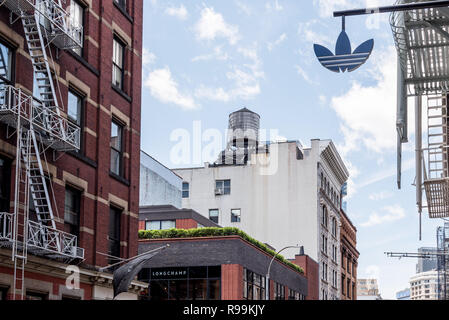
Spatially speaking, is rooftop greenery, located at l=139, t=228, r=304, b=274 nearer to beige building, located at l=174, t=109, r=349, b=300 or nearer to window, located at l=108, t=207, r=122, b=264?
window, located at l=108, t=207, r=122, b=264

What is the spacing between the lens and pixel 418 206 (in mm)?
16844

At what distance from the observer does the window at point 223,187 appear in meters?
79.7

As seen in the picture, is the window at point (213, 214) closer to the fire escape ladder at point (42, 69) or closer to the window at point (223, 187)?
the window at point (223, 187)

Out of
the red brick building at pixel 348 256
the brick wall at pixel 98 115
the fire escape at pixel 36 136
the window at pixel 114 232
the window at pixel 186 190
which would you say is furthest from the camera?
the red brick building at pixel 348 256

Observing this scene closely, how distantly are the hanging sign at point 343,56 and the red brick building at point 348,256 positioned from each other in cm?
8857

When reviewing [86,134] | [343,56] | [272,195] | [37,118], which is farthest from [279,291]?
[343,56]

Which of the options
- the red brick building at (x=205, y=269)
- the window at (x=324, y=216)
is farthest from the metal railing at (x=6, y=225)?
the window at (x=324, y=216)

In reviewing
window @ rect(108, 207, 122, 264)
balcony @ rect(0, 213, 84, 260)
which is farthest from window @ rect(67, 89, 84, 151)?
window @ rect(108, 207, 122, 264)

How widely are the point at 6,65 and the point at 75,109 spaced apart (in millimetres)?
5451

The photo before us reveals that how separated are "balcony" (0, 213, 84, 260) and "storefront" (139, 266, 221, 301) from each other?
2512cm

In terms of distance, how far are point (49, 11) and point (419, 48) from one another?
1539 centimetres

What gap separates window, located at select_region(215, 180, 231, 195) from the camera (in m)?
79.7
